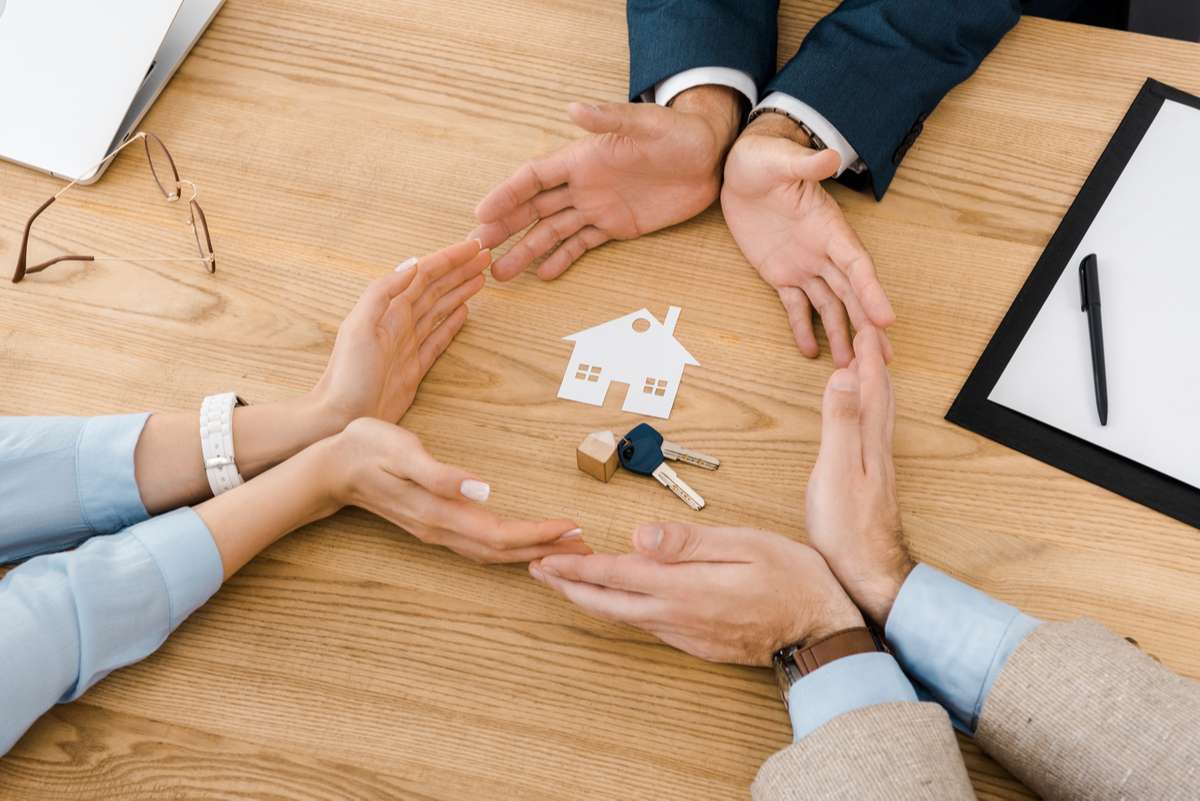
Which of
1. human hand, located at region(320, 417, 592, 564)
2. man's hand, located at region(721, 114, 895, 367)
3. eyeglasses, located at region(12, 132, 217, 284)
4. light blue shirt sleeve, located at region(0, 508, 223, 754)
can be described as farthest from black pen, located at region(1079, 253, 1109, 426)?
eyeglasses, located at region(12, 132, 217, 284)

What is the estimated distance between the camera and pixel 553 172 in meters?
1.18

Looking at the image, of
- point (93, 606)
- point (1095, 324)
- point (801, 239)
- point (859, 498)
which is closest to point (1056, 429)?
point (1095, 324)

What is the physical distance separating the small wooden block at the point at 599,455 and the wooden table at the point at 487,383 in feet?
0.07

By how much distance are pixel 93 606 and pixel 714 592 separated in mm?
576

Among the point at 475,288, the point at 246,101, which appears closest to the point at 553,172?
the point at 475,288

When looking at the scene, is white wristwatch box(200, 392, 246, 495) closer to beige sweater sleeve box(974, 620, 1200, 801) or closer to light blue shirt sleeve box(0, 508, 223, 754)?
light blue shirt sleeve box(0, 508, 223, 754)

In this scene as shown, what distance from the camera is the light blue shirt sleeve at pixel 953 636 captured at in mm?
872

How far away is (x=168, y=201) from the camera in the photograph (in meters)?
1.25

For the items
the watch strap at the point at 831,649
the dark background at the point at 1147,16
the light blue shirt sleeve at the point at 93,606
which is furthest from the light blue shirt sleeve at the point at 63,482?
the dark background at the point at 1147,16

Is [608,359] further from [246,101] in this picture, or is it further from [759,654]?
[246,101]

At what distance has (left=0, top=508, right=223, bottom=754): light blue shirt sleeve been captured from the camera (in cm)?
86

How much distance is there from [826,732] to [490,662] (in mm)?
315

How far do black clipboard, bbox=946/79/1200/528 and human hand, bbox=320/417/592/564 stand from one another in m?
0.46

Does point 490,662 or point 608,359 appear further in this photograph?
point 608,359
